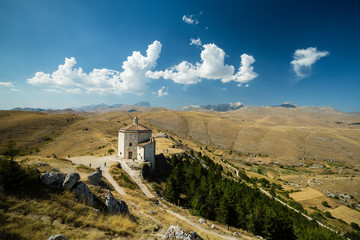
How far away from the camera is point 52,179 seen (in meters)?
9.42

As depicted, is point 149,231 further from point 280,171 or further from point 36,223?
point 280,171

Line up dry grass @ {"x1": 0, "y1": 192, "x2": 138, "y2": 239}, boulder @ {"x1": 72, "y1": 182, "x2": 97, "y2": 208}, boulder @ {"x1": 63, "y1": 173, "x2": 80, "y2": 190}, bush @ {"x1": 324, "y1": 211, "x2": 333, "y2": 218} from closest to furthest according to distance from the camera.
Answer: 1. dry grass @ {"x1": 0, "y1": 192, "x2": 138, "y2": 239}
2. boulder @ {"x1": 63, "y1": 173, "x2": 80, "y2": 190}
3. boulder @ {"x1": 72, "y1": 182, "x2": 97, "y2": 208}
4. bush @ {"x1": 324, "y1": 211, "x2": 333, "y2": 218}

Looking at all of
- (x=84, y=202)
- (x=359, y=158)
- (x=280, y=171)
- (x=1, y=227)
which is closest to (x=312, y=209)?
(x=280, y=171)

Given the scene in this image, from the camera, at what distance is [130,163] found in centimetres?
3412

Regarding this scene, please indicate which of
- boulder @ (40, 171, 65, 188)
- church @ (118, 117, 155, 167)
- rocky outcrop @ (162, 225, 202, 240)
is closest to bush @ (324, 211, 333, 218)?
church @ (118, 117, 155, 167)

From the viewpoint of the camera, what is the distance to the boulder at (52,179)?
9211mm

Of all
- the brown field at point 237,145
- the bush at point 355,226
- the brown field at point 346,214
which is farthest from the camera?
the brown field at point 237,145

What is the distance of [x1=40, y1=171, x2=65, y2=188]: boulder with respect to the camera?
9.21 metres

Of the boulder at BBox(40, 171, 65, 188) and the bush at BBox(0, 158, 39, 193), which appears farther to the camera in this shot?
the boulder at BBox(40, 171, 65, 188)

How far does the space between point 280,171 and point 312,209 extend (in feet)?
139

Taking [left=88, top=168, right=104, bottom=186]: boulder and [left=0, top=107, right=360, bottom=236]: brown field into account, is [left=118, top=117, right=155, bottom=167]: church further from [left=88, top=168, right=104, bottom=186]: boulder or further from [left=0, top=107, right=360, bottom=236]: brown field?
[left=88, top=168, right=104, bottom=186]: boulder

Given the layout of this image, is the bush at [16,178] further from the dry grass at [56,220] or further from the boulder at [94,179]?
the boulder at [94,179]

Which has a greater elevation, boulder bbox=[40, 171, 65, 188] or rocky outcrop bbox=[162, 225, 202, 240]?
boulder bbox=[40, 171, 65, 188]

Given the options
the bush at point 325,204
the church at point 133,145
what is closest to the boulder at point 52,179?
the church at point 133,145
